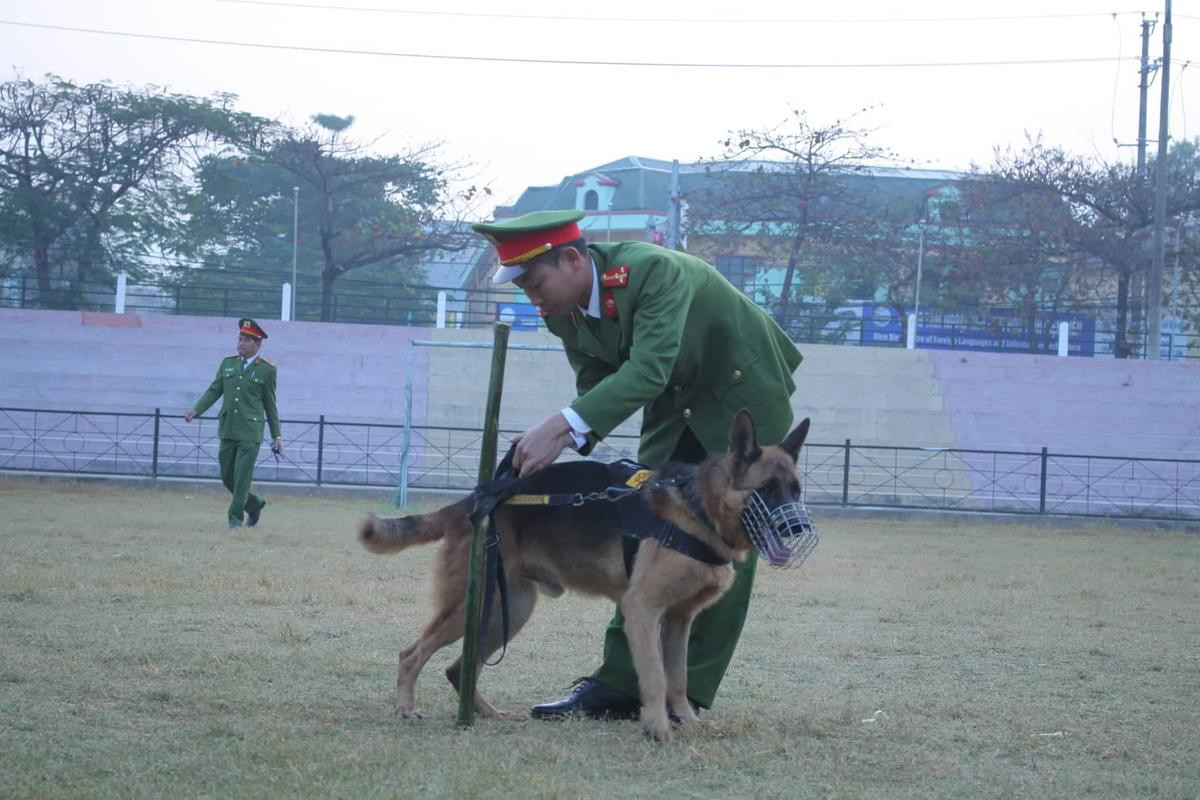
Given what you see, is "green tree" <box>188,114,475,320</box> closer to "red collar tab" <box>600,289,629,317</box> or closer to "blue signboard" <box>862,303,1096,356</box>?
"blue signboard" <box>862,303,1096,356</box>

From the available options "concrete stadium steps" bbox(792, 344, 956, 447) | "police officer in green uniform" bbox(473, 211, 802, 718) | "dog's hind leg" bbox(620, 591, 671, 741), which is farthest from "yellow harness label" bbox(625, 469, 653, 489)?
"concrete stadium steps" bbox(792, 344, 956, 447)

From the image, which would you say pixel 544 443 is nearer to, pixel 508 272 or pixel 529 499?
pixel 529 499

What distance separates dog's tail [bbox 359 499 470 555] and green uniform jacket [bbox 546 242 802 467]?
→ 688mm

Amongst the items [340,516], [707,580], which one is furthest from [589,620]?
[340,516]

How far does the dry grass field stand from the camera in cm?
386

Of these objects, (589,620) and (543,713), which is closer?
(543,713)

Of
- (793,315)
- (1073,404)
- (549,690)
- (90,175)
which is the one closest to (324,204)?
(90,175)

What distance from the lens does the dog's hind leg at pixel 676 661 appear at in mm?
4793

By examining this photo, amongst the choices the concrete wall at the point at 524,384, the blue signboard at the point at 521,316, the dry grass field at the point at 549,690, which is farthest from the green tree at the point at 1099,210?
the dry grass field at the point at 549,690

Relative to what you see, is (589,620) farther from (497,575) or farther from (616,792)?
(616,792)

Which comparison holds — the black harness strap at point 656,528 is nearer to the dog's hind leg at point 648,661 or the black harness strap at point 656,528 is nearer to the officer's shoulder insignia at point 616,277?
the dog's hind leg at point 648,661

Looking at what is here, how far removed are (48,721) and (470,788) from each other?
5.54 feet

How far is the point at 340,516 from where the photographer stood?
15148mm

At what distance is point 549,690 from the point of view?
5574 mm
